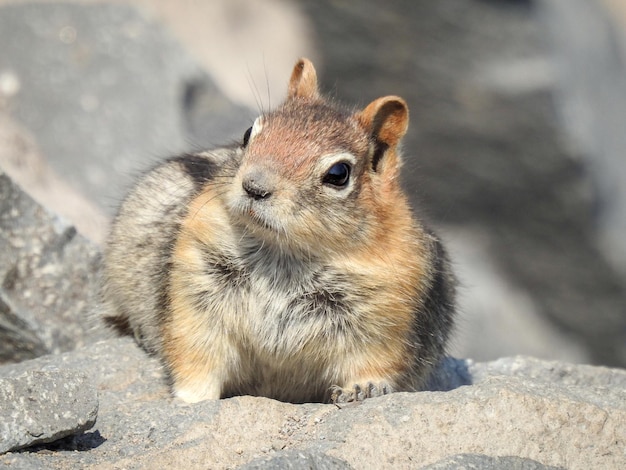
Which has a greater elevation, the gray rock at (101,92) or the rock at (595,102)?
the rock at (595,102)

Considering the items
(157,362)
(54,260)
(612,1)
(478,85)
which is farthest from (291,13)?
(157,362)

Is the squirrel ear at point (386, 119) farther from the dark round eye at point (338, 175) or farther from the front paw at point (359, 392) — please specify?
→ the front paw at point (359, 392)

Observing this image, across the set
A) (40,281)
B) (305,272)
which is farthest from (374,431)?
(40,281)

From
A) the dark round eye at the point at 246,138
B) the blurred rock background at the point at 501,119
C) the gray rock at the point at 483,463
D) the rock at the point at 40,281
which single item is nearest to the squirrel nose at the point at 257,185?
the dark round eye at the point at 246,138

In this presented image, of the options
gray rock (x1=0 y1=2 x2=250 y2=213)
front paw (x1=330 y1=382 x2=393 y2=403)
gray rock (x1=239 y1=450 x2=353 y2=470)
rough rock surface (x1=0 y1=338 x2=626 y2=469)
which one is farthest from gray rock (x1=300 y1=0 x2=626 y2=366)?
gray rock (x1=239 y1=450 x2=353 y2=470)

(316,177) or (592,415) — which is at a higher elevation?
(316,177)

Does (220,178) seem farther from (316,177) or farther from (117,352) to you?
(117,352)
